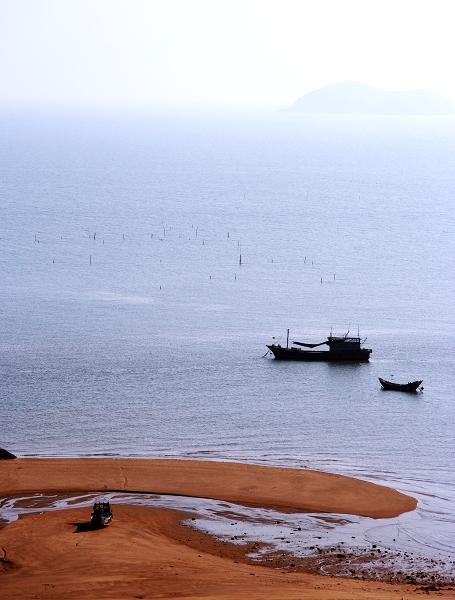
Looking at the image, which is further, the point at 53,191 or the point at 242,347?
the point at 53,191

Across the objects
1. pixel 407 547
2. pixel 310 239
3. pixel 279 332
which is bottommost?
pixel 407 547

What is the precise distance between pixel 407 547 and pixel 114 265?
81722 millimetres

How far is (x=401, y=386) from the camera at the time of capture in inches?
3095

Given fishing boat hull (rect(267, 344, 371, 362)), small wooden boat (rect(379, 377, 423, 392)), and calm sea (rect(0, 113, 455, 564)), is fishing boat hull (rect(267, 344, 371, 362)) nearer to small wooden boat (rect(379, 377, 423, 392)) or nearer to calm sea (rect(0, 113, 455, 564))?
calm sea (rect(0, 113, 455, 564))

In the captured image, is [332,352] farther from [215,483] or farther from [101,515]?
[101,515]

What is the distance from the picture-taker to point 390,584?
1628 inches

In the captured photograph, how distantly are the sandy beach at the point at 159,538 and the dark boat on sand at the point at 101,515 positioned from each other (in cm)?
44

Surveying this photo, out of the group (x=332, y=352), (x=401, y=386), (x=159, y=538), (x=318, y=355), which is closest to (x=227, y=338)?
(x=318, y=355)

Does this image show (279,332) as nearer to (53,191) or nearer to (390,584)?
(390,584)

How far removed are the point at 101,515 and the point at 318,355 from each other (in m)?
44.2

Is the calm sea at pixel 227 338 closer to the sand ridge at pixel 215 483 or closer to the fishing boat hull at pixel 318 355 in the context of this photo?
the fishing boat hull at pixel 318 355

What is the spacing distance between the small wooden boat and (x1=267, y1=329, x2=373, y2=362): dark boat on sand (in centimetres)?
681

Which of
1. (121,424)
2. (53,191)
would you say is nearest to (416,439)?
(121,424)

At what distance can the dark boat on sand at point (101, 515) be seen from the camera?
45.8m
